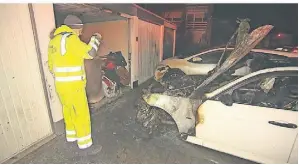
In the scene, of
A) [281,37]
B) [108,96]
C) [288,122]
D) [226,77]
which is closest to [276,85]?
[288,122]

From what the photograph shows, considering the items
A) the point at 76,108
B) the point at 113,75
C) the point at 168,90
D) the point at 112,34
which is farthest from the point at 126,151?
the point at 112,34

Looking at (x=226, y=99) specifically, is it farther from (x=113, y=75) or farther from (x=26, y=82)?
(x=113, y=75)

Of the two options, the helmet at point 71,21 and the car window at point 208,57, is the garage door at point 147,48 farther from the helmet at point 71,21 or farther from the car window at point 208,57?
the helmet at point 71,21

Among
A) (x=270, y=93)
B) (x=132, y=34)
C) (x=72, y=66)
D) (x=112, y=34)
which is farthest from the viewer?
(x=112, y=34)

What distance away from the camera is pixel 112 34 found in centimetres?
729

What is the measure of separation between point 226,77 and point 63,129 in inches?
127

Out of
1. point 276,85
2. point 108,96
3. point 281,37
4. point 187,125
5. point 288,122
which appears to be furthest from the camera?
point 281,37

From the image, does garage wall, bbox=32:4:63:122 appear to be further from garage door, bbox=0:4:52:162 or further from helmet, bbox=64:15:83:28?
helmet, bbox=64:15:83:28

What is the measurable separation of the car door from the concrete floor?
1.11ft

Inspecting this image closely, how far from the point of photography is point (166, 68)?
20.3 ft

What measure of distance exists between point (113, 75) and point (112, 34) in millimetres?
2269

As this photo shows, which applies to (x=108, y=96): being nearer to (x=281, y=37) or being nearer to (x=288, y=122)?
(x=288, y=122)

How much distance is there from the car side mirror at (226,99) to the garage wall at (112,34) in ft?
16.1

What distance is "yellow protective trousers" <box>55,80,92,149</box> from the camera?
8.95ft
